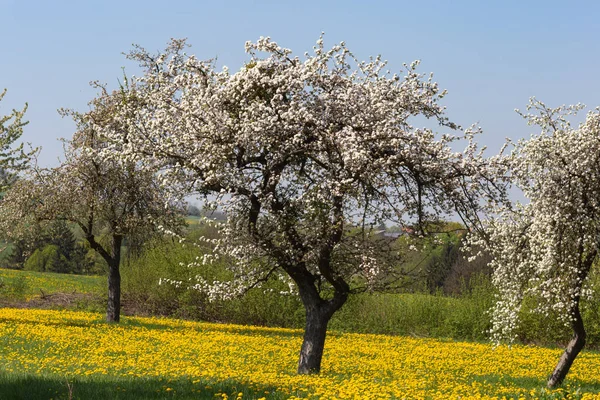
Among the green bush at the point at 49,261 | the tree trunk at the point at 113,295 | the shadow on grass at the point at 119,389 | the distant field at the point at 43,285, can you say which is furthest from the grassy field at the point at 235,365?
the green bush at the point at 49,261

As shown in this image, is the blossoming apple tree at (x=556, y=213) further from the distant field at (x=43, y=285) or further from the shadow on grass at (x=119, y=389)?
the distant field at (x=43, y=285)

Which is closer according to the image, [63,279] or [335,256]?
[335,256]

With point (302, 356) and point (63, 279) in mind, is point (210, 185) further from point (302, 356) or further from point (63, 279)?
point (63, 279)

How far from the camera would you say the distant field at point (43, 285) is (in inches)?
1762

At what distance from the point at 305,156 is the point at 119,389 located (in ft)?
20.0

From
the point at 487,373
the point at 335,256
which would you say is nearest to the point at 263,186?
the point at 335,256

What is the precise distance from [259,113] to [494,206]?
17.4 ft

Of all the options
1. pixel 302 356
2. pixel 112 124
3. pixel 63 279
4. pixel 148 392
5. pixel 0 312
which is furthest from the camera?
pixel 63 279

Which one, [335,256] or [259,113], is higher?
[259,113]

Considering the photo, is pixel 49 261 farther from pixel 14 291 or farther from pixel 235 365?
pixel 235 365

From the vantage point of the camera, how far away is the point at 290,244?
603 inches

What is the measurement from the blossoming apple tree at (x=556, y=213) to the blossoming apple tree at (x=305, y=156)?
166cm

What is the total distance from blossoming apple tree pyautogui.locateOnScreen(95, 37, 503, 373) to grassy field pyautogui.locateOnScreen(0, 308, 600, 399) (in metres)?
2.72

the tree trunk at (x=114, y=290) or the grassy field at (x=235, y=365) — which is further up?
the tree trunk at (x=114, y=290)
